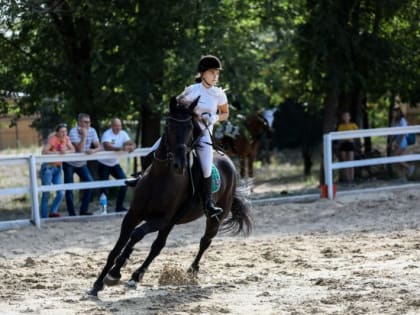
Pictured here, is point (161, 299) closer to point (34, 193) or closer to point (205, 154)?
point (205, 154)

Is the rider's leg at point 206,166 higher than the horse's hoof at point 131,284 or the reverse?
higher

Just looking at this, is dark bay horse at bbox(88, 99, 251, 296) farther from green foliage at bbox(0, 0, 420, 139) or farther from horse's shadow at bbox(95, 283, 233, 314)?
green foliage at bbox(0, 0, 420, 139)

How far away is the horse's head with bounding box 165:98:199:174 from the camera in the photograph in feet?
26.2

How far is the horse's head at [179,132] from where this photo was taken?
8.00 m

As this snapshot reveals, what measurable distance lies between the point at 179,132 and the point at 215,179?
4.33 ft

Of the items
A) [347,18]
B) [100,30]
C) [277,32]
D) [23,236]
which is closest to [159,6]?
[100,30]

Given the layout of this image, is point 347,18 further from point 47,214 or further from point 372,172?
point 47,214

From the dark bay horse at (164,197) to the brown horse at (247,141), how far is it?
10.9 meters

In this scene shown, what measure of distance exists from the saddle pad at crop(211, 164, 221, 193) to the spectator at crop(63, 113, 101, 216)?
5.31 m

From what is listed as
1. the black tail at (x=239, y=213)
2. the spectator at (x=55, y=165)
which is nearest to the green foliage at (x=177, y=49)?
the spectator at (x=55, y=165)

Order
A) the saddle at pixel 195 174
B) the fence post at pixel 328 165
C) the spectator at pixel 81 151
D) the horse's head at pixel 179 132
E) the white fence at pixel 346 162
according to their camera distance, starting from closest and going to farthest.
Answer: the horse's head at pixel 179 132 → the saddle at pixel 195 174 → the spectator at pixel 81 151 → the fence post at pixel 328 165 → the white fence at pixel 346 162

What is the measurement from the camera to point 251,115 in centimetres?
2011

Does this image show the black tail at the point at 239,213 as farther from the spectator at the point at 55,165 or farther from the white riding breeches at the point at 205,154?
the spectator at the point at 55,165

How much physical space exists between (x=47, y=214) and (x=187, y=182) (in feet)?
20.2
